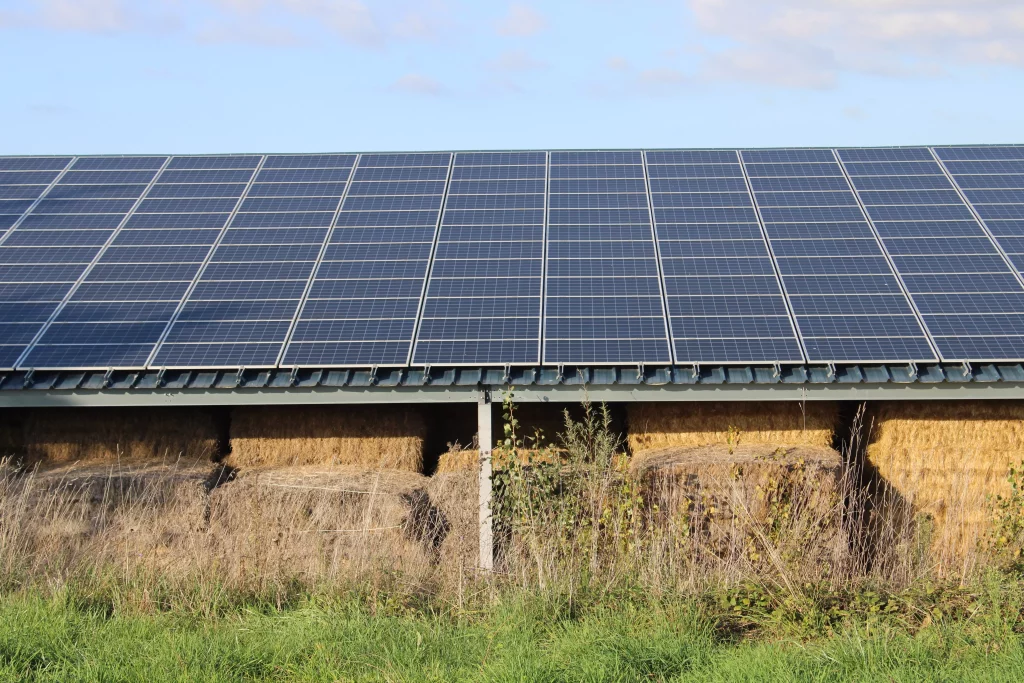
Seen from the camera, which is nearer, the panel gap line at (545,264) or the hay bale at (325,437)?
the panel gap line at (545,264)

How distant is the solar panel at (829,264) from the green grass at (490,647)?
407 centimetres

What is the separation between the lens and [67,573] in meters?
9.36

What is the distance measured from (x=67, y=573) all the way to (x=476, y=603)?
12.7 feet

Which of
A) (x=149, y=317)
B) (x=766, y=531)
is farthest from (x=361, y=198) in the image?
(x=766, y=531)

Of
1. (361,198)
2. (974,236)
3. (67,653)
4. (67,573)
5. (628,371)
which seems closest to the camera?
(67,653)

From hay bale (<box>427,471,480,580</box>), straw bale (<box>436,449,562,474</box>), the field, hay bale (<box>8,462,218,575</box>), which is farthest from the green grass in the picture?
straw bale (<box>436,449,562,474</box>)

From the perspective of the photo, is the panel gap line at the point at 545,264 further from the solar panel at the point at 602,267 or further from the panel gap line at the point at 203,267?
the panel gap line at the point at 203,267

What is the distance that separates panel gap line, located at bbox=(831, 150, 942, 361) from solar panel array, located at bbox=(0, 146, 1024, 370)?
34mm

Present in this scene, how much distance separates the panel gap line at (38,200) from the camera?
15023 millimetres

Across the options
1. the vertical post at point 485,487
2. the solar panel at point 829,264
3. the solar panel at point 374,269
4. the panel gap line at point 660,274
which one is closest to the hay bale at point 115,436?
Answer: the solar panel at point 374,269

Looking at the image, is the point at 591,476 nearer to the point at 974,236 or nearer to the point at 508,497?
the point at 508,497

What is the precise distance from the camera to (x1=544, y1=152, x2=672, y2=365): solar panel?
11.7 m

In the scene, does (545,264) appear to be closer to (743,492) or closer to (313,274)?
(313,274)

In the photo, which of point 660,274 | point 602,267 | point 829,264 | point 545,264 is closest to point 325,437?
point 545,264
